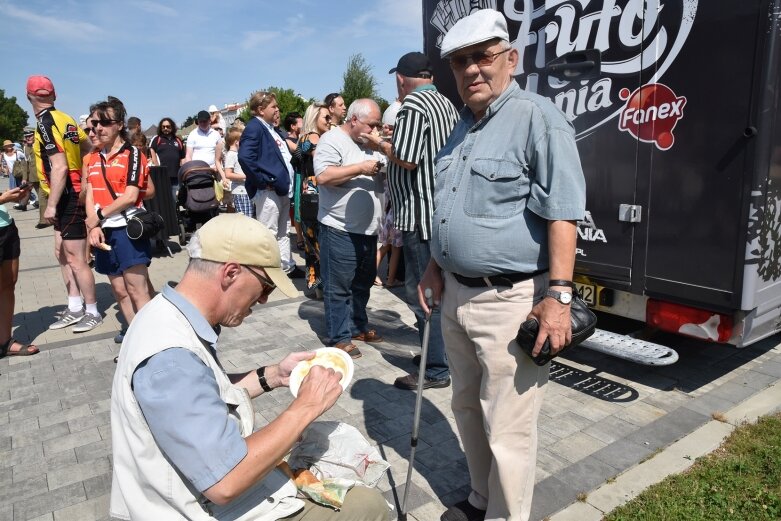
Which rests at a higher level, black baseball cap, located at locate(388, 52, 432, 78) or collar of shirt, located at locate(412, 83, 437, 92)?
black baseball cap, located at locate(388, 52, 432, 78)

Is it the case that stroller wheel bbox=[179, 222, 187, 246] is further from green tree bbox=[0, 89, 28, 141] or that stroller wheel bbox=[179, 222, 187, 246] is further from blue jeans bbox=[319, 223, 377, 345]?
green tree bbox=[0, 89, 28, 141]

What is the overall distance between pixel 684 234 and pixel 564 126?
188cm

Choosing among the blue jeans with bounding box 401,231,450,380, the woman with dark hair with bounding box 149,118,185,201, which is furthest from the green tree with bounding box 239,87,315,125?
the blue jeans with bounding box 401,231,450,380

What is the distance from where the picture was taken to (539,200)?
202 centimetres

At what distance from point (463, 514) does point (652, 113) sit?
266cm

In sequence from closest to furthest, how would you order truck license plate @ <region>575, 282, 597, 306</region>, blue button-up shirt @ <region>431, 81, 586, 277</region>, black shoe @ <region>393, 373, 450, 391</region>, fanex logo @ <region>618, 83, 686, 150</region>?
1. blue button-up shirt @ <region>431, 81, 586, 277</region>
2. fanex logo @ <region>618, 83, 686, 150</region>
3. black shoe @ <region>393, 373, 450, 391</region>
4. truck license plate @ <region>575, 282, 597, 306</region>

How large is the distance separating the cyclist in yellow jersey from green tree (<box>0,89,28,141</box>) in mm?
67228

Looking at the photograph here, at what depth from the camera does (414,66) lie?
12.3ft

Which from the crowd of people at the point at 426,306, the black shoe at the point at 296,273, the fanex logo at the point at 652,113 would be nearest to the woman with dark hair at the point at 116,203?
the crowd of people at the point at 426,306

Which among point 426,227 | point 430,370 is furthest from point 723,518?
point 426,227

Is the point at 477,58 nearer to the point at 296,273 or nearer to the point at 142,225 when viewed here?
the point at 142,225

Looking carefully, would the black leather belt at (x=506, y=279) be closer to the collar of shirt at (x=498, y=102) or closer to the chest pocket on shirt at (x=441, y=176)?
the chest pocket on shirt at (x=441, y=176)

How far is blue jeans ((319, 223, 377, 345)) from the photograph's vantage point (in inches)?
175

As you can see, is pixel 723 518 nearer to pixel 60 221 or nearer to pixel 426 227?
pixel 426 227
